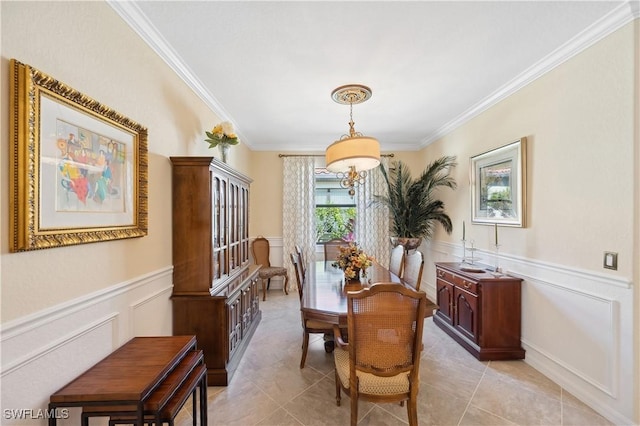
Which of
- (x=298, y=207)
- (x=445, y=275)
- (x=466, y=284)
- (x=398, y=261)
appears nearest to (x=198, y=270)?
(x=398, y=261)

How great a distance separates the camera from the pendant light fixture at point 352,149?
2.46 metres

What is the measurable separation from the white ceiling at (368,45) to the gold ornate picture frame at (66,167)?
80 cm

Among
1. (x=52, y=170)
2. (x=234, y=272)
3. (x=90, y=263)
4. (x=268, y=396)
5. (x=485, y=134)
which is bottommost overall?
(x=268, y=396)

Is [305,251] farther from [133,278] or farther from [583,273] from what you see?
[583,273]

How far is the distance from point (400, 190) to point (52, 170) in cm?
424

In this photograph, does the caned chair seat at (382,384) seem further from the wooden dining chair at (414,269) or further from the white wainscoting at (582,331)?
the white wainscoting at (582,331)

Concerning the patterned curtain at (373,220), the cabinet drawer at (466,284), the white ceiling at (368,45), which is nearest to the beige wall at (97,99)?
the white ceiling at (368,45)

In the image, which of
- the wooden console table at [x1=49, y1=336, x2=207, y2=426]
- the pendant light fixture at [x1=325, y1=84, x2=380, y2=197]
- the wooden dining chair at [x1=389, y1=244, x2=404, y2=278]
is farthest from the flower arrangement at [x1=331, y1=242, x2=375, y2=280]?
the wooden console table at [x1=49, y1=336, x2=207, y2=426]

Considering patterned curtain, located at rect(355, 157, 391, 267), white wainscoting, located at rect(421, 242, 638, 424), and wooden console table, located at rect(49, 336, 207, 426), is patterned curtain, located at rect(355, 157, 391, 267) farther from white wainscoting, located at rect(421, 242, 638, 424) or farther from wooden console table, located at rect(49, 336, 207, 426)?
wooden console table, located at rect(49, 336, 207, 426)

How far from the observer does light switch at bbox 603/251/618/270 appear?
1.93 metres

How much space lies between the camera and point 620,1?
69.8 inches

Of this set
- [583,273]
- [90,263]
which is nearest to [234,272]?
[90,263]

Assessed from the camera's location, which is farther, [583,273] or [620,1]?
[583,273]

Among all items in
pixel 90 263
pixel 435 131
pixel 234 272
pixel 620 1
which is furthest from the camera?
pixel 435 131
